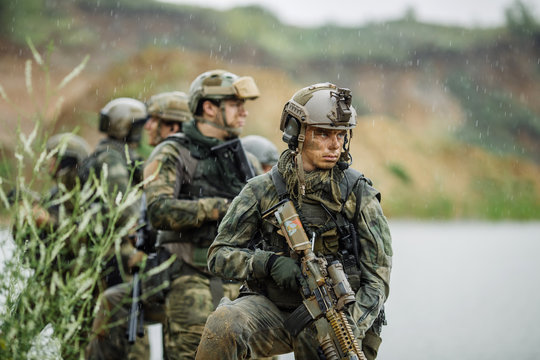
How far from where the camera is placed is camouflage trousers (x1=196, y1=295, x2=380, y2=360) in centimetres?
433

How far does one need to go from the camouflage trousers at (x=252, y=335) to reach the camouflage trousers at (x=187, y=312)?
134cm

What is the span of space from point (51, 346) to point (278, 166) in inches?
68.5

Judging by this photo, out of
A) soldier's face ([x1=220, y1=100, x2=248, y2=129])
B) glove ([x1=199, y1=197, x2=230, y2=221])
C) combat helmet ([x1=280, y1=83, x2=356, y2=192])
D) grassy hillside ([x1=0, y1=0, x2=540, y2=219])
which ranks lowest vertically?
grassy hillside ([x1=0, y1=0, x2=540, y2=219])

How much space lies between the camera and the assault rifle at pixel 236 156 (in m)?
6.22

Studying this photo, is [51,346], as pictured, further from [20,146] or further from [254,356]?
[254,356]

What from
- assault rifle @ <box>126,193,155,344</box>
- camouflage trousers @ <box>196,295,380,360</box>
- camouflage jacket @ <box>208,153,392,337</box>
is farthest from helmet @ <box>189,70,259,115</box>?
camouflage trousers @ <box>196,295,380,360</box>

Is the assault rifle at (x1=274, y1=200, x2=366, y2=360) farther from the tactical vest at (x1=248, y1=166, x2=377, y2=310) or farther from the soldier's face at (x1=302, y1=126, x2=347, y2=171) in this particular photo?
the soldier's face at (x1=302, y1=126, x2=347, y2=171)

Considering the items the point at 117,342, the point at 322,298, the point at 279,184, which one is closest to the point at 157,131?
the point at 117,342

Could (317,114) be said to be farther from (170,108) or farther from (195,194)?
(170,108)

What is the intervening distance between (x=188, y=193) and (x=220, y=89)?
856 mm

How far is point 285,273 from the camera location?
4.30 m

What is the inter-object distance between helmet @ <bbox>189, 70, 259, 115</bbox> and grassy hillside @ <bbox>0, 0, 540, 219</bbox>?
28.7m

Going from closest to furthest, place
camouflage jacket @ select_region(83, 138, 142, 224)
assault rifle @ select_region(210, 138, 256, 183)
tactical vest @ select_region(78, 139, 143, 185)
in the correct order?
assault rifle @ select_region(210, 138, 256, 183) < camouflage jacket @ select_region(83, 138, 142, 224) < tactical vest @ select_region(78, 139, 143, 185)

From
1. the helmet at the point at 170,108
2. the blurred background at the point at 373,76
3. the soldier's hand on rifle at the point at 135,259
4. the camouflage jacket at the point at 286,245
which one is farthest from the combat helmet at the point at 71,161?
the blurred background at the point at 373,76
